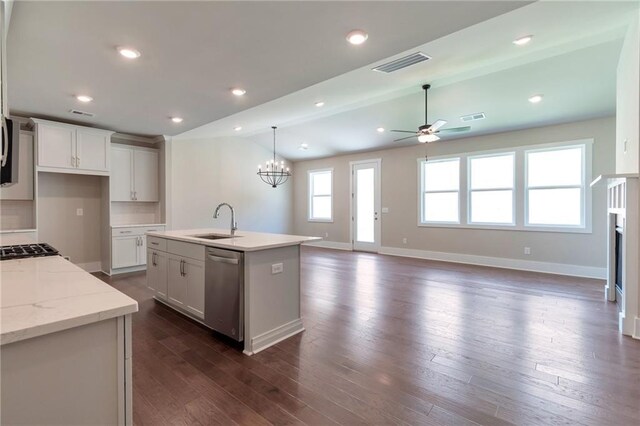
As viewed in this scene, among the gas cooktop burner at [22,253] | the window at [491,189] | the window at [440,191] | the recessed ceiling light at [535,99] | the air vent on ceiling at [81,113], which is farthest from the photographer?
the window at [440,191]

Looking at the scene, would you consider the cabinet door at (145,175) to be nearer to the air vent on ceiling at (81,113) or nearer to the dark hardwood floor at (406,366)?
the air vent on ceiling at (81,113)

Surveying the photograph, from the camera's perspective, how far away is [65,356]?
0.98 m

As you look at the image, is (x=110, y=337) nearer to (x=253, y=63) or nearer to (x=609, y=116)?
(x=253, y=63)

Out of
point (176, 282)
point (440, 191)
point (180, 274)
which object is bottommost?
point (176, 282)

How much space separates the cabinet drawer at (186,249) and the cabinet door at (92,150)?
8.91 feet

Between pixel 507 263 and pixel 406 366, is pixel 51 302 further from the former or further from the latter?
pixel 507 263

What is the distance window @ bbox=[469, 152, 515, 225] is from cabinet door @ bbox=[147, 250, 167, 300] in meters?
5.84

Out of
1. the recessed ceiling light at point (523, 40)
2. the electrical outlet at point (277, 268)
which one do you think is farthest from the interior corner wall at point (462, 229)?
the electrical outlet at point (277, 268)

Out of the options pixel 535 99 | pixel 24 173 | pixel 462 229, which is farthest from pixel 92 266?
pixel 535 99

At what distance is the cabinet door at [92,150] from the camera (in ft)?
16.1

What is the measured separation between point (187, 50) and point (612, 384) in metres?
4.11

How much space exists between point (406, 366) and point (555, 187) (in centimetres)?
505

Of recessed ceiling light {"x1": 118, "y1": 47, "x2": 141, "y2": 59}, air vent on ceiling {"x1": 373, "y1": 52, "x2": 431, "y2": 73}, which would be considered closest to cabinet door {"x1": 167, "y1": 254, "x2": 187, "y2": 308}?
recessed ceiling light {"x1": 118, "y1": 47, "x2": 141, "y2": 59}

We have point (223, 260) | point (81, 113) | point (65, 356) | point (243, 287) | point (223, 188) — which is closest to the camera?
point (65, 356)
